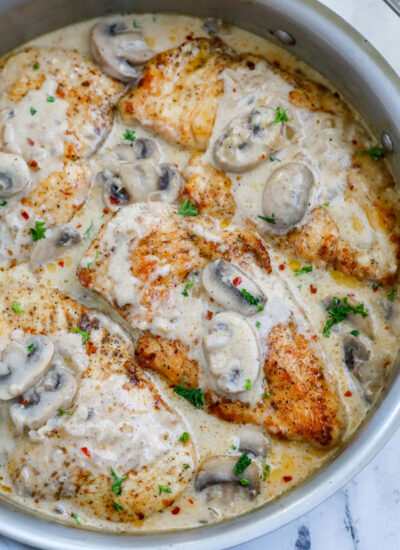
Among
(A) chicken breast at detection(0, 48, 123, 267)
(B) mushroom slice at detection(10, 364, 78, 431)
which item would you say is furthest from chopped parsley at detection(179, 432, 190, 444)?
(A) chicken breast at detection(0, 48, 123, 267)

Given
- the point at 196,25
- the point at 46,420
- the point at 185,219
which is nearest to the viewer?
the point at 46,420

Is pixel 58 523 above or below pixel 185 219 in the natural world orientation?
below

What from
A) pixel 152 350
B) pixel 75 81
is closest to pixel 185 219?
pixel 152 350

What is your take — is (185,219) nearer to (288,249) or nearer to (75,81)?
(288,249)

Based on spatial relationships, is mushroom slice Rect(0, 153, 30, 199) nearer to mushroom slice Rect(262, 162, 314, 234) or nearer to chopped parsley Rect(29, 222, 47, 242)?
chopped parsley Rect(29, 222, 47, 242)

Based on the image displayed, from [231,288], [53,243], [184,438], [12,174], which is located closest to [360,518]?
[184,438]

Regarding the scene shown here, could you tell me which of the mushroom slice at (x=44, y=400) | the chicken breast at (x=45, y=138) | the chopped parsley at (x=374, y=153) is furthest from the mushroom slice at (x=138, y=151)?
the mushroom slice at (x=44, y=400)
